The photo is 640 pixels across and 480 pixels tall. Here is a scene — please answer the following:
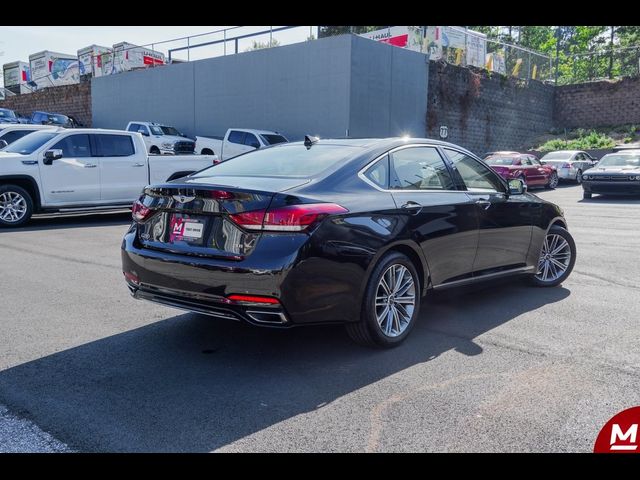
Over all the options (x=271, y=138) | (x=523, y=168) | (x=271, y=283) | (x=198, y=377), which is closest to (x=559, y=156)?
(x=523, y=168)

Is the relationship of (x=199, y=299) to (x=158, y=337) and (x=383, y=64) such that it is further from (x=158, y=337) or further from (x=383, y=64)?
(x=383, y=64)

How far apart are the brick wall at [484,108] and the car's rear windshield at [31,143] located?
57.6 feet

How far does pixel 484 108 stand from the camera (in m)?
30.1

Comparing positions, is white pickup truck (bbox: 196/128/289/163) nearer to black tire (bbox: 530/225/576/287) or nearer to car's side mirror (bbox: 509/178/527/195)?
black tire (bbox: 530/225/576/287)

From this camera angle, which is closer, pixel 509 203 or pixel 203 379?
pixel 203 379

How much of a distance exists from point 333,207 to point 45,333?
2595 millimetres

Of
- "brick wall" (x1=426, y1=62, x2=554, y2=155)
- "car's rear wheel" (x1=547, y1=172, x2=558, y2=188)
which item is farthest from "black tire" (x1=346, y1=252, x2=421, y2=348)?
"brick wall" (x1=426, y1=62, x2=554, y2=155)

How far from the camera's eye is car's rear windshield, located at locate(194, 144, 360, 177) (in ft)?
15.9

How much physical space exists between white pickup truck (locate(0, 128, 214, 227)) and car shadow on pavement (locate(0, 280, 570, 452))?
778 cm

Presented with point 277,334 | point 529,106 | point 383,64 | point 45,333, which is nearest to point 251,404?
point 277,334

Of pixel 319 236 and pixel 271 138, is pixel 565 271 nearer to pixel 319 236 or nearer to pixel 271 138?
pixel 319 236

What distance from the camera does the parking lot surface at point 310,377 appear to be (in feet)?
10.8
